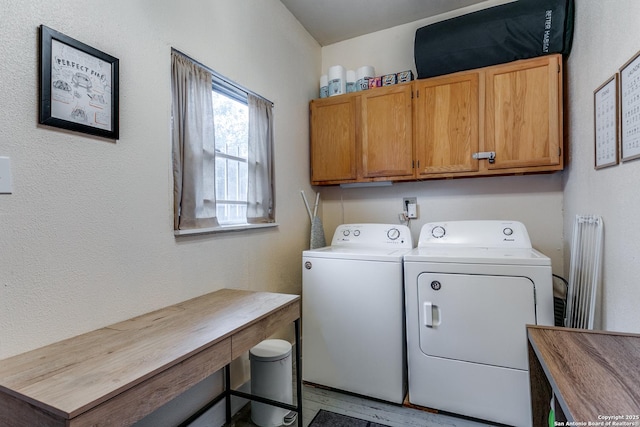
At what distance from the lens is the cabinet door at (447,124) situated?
2213mm

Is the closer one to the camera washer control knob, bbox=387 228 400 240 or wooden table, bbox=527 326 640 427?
wooden table, bbox=527 326 640 427

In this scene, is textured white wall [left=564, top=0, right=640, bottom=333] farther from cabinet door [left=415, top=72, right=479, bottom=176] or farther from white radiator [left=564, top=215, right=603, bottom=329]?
cabinet door [left=415, top=72, right=479, bottom=176]

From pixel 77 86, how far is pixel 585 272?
100 inches

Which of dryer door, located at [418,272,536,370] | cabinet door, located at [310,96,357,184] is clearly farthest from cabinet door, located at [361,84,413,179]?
dryer door, located at [418,272,536,370]

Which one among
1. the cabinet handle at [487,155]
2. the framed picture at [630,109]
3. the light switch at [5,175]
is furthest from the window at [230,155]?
the framed picture at [630,109]

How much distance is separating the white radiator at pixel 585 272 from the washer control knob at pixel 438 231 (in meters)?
0.76

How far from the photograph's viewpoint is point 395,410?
6.31 feet

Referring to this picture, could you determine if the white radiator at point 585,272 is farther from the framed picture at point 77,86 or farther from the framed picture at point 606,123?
the framed picture at point 77,86

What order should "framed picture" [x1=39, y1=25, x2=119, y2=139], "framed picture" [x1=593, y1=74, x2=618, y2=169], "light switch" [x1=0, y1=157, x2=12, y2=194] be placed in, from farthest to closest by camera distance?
"framed picture" [x1=593, y1=74, x2=618, y2=169] < "framed picture" [x1=39, y1=25, x2=119, y2=139] < "light switch" [x1=0, y1=157, x2=12, y2=194]

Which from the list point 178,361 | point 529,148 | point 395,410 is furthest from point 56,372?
point 529,148

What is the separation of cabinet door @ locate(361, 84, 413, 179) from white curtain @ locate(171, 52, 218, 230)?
1275mm

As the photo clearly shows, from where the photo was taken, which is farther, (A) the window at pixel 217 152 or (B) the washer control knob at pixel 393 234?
(B) the washer control knob at pixel 393 234

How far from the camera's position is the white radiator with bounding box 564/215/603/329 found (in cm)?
155

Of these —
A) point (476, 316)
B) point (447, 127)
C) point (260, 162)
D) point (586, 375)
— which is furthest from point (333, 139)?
point (586, 375)
